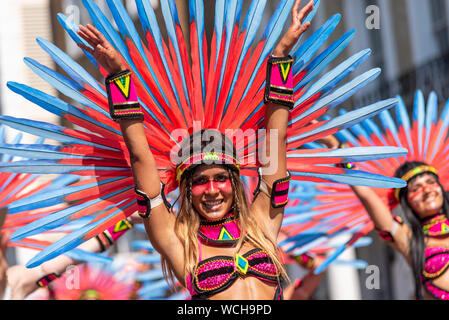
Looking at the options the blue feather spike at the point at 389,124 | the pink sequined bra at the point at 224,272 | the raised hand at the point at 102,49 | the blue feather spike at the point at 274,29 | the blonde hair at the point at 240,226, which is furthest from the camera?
the blue feather spike at the point at 389,124

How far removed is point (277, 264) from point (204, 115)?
2.59 feet

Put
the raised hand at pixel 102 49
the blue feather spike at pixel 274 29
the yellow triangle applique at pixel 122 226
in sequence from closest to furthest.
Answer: the raised hand at pixel 102 49 < the blue feather spike at pixel 274 29 < the yellow triangle applique at pixel 122 226

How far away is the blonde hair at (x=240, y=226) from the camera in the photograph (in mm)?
3404

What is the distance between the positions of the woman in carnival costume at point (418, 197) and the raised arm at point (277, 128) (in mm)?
1187

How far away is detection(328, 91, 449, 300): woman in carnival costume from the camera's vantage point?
183 inches

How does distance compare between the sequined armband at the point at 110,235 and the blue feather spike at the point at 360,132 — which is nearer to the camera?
the sequined armband at the point at 110,235

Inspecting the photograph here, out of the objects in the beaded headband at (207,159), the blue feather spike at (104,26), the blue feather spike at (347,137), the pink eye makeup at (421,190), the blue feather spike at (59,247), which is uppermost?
the blue feather spike at (104,26)

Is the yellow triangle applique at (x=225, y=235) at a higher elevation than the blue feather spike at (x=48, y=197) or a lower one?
lower

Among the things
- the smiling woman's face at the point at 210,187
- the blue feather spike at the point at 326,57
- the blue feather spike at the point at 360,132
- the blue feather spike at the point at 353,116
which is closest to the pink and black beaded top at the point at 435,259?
the blue feather spike at the point at 360,132

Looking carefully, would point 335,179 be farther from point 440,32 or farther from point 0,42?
point 0,42

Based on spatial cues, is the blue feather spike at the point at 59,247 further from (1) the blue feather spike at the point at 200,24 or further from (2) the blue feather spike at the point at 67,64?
(1) the blue feather spike at the point at 200,24

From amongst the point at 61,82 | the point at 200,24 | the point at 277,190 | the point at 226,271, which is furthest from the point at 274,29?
the point at 226,271

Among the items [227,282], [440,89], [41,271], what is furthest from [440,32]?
[227,282]

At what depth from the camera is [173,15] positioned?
3.56 metres
